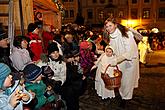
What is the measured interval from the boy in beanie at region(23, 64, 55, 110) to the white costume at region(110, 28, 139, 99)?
3208 mm

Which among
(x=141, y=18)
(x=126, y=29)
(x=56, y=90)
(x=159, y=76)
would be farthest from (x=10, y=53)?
(x=141, y=18)

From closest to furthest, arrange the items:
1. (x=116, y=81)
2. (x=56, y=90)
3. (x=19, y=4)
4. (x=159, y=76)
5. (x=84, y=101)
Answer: (x=56, y=90) < (x=116, y=81) < (x=84, y=101) < (x=19, y=4) < (x=159, y=76)

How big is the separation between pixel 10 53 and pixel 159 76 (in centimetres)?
853

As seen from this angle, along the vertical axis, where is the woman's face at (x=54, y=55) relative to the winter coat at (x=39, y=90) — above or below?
above

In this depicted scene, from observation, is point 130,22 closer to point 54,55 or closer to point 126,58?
point 126,58

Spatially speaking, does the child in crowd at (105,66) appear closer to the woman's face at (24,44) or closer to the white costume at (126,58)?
the white costume at (126,58)

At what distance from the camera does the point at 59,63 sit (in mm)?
7379

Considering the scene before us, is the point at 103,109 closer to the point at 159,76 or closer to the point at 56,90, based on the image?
the point at 56,90

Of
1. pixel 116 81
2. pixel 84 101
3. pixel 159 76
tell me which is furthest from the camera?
pixel 159 76

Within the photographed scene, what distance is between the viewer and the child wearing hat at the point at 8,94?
4.42 m

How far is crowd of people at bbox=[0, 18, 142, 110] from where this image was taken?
5.80m

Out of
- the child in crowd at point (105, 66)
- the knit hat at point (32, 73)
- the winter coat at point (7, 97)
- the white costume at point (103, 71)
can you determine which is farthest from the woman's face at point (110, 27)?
the winter coat at point (7, 97)

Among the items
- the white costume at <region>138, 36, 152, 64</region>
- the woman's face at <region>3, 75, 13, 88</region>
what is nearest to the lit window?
the white costume at <region>138, 36, 152, 64</region>

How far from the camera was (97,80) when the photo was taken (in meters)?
9.96
